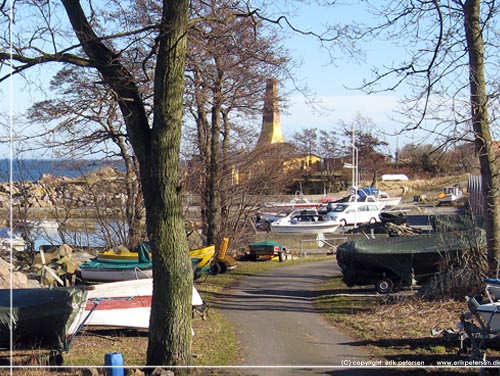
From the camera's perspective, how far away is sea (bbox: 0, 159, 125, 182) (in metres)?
24.8

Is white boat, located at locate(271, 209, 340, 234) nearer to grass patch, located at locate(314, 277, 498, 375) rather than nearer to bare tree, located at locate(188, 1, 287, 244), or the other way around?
bare tree, located at locate(188, 1, 287, 244)

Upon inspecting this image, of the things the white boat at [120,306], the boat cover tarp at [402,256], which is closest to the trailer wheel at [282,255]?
the boat cover tarp at [402,256]

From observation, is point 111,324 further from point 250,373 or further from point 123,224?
point 123,224

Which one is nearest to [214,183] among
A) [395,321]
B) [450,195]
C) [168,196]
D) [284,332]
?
[395,321]

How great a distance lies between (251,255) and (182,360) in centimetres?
2035

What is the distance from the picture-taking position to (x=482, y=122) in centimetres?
1617

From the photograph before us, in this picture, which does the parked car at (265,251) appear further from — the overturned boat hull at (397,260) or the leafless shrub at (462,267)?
the leafless shrub at (462,267)

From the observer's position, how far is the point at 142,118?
10.3m

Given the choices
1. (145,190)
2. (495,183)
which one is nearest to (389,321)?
(495,183)

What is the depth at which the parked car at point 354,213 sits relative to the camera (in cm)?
5272

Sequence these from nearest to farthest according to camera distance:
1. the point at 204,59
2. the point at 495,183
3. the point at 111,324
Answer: the point at 111,324
the point at 495,183
the point at 204,59

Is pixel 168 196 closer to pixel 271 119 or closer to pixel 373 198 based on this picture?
pixel 271 119

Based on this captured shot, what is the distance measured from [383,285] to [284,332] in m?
5.27

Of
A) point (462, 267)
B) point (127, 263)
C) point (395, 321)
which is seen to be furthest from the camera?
point (127, 263)
